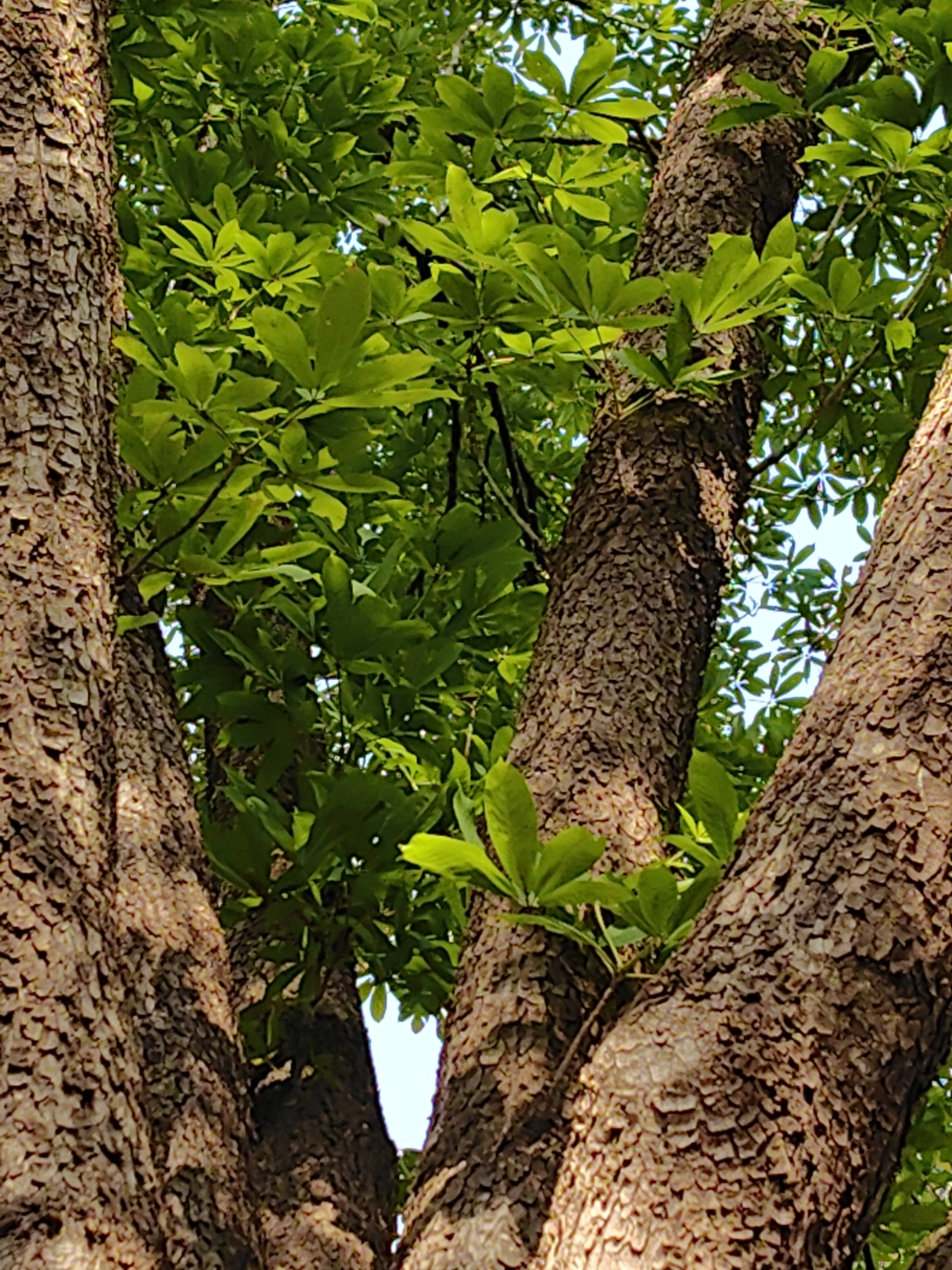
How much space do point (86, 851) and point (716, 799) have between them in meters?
0.74

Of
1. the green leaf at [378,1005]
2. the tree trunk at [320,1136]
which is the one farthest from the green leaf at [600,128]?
the green leaf at [378,1005]

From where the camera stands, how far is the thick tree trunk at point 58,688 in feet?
3.70

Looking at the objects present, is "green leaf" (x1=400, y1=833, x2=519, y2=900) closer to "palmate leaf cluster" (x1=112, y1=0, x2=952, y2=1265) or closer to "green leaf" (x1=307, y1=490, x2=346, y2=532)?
"palmate leaf cluster" (x1=112, y1=0, x2=952, y2=1265)

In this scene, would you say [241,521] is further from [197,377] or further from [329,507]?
[197,377]

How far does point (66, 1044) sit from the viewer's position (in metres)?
1.17

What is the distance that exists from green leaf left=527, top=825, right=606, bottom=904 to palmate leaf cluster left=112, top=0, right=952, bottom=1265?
0.02m

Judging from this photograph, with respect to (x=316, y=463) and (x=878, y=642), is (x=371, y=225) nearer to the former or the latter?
(x=316, y=463)

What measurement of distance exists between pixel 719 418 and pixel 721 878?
1.09 m

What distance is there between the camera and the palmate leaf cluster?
69.0 inches

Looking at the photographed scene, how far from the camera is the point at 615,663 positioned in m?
1.94

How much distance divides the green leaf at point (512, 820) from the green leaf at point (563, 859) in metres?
0.01

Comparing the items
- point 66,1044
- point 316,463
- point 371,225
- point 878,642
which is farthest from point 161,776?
point 371,225

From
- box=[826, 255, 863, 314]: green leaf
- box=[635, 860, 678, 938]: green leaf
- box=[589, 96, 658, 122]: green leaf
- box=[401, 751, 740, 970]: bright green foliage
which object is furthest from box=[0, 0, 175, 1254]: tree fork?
box=[826, 255, 863, 314]: green leaf

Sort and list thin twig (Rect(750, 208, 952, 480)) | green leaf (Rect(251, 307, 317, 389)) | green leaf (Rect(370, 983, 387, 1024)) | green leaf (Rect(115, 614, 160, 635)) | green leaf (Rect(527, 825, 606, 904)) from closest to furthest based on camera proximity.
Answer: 1. green leaf (Rect(527, 825, 606, 904))
2. green leaf (Rect(251, 307, 317, 389))
3. green leaf (Rect(115, 614, 160, 635))
4. thin twig (Rect(750, 208, 952, 480))
5. green leaf (Rect(370, 983, 387, 1024))
